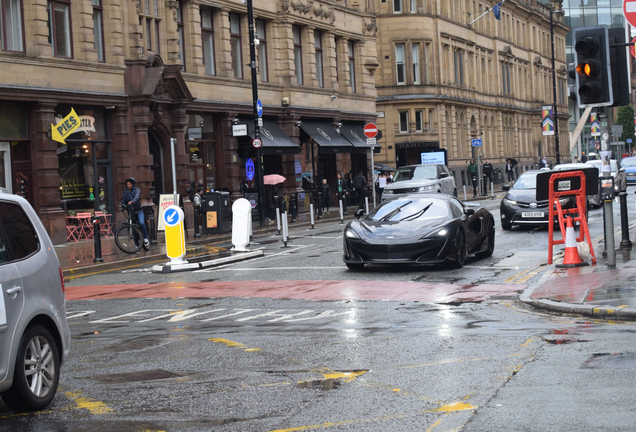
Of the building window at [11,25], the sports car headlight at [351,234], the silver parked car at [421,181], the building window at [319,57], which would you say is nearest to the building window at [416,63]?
the building window at [319,57]

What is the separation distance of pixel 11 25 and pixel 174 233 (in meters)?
11.9

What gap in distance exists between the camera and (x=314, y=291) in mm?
13961

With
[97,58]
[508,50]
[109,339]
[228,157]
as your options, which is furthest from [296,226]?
[508,50]

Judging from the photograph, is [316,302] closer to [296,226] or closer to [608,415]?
[608,415]

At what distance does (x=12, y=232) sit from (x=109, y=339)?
3496mm

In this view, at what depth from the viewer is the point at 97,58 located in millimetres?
29750

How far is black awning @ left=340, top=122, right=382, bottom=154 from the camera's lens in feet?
150

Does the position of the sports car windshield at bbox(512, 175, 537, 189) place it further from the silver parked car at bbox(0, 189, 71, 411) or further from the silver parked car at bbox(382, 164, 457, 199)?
the silver parked car at bbox(0, 189, 71, 411)

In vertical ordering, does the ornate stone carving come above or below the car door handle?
above

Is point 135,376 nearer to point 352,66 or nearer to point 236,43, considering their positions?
point 236,43

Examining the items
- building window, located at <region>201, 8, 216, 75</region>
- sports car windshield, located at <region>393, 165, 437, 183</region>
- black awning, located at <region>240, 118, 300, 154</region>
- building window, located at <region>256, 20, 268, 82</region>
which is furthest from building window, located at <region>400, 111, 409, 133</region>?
building window, located at <region>201, 8, 216, 75</region>

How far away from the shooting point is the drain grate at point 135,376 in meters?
7.89

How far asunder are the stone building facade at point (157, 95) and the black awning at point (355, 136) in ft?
0.96

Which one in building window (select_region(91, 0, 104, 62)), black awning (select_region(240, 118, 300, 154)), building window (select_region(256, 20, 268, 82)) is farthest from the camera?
building window (select_region(256, 20, 268, 82))
